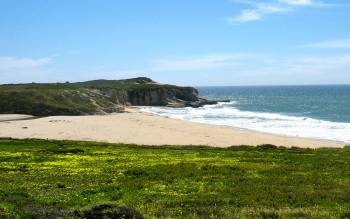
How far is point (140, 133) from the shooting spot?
8025cm

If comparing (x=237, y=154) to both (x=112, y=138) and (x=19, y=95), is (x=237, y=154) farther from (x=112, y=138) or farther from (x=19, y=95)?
(x=19, y=95)

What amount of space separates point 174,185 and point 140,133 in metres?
52.0

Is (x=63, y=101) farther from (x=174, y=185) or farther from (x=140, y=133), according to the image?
(x=174, y=185)

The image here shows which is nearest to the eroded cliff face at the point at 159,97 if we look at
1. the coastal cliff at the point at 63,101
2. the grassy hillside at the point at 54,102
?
the coastal cliff at the point at 63,101

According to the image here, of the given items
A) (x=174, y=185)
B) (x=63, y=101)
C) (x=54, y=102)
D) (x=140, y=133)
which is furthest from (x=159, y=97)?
(x=174, y=185)

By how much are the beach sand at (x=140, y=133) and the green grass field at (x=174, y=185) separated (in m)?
22.7

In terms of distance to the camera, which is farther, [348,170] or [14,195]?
[348,170]

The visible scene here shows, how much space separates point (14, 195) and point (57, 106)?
314 feet

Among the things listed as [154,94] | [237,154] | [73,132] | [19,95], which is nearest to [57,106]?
[19,95]

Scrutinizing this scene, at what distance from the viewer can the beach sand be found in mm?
68875

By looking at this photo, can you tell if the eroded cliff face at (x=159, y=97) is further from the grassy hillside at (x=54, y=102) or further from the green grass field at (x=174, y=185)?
the green grass field at (x=174, y=185)

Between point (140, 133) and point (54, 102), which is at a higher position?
point (54, 102)

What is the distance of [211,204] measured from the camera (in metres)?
23.0

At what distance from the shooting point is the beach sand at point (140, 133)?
68.9m
